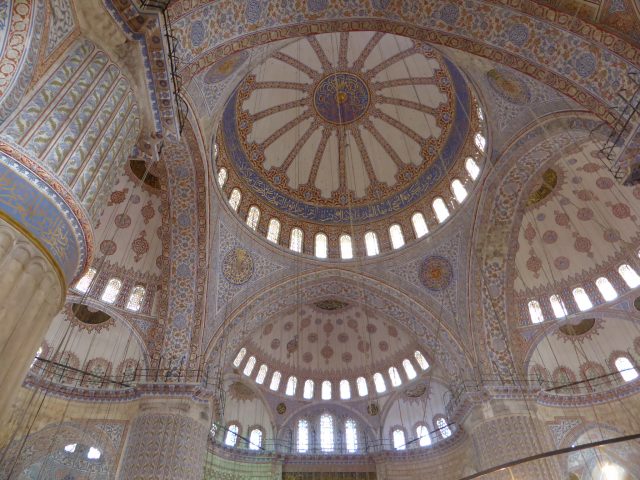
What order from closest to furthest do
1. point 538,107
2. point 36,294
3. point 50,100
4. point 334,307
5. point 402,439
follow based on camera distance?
point 36,294, point 50,100, point 538,107, point 402,439, point 334,307

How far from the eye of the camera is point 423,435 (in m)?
14.5

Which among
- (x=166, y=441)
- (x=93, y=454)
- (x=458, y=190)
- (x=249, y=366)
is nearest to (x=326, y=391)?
(x=249, y=366)

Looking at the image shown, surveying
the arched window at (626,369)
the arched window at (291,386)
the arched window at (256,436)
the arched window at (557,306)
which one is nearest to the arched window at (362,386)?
the arched window at (291,386)

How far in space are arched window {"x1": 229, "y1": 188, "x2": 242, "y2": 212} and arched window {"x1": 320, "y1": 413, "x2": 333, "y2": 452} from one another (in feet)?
26.8

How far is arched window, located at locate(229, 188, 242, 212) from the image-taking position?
42.1 feet

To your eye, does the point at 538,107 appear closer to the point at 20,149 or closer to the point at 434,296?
the point at 434,296

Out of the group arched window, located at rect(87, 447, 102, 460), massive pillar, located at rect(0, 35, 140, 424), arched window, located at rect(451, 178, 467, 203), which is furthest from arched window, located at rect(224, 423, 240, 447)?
massive pillar, located at rect(0, 35, 140, 424)

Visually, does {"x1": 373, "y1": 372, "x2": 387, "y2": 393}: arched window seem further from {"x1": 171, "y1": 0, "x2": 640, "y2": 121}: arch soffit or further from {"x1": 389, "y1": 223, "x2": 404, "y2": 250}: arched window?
{"x1": 171, "y1": 0, "x2": 640, "y2": 121}: arch soffit

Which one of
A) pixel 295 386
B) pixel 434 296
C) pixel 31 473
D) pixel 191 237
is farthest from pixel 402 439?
pixel 31 473

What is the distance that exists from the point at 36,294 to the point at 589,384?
1409cm

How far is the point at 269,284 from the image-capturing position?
41.8 feet

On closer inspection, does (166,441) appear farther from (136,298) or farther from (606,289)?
(606,289)

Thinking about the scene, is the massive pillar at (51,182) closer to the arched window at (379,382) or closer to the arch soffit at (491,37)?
the arch soffit at (491,37)

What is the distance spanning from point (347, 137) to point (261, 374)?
8.72 meters
